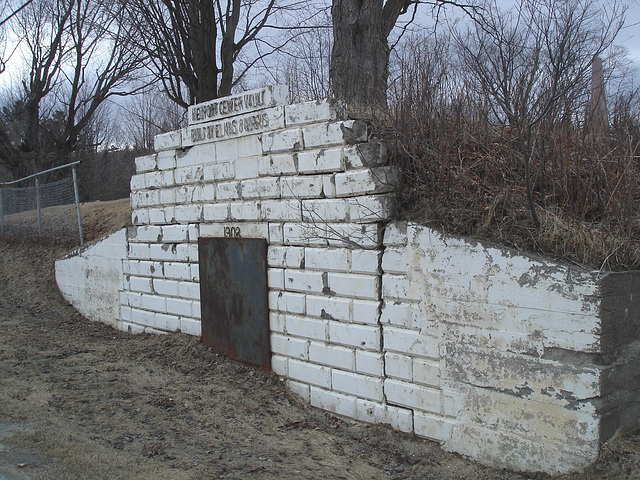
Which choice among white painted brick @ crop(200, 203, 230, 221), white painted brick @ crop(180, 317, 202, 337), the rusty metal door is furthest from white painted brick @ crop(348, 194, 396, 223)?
white painted brick @ crop(180, 317, 202, 337)

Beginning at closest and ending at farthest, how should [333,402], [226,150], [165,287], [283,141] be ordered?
[333,402] → [283,141] → [226,150] → [165,287]


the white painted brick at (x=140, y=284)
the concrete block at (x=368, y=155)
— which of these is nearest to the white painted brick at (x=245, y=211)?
the concrete block at (x=368, y=155)

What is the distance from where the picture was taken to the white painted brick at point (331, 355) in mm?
5238

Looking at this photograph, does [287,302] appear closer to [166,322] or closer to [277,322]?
[277,322]

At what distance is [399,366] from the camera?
482 cm

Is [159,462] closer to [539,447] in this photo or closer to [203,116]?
[539,447]

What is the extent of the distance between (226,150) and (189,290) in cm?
201

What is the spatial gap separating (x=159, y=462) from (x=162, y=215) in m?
3.92

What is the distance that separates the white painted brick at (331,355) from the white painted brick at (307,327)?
9 centimetres

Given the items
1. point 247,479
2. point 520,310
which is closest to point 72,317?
point 247,479

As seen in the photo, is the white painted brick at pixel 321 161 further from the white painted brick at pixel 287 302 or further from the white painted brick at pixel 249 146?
the white painted brick at pixel 287 302

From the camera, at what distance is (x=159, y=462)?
4.44m

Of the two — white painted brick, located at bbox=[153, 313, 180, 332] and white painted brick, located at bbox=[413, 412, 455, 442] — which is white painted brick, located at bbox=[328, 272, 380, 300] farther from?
white painted brick, located at bbox=[153, 313, 180, 332]

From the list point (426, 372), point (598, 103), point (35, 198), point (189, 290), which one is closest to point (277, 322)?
point (189, 290)
